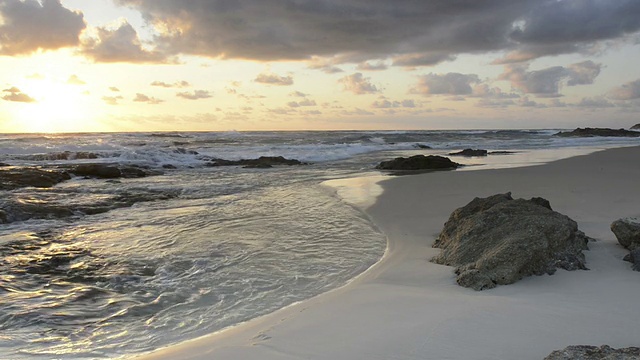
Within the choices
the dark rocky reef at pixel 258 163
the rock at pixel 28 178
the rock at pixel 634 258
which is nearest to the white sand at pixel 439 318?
the rock at pixel 634 258

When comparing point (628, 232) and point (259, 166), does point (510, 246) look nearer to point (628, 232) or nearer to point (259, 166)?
point (628, 232)

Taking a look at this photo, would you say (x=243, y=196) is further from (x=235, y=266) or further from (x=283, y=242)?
(x=235, y=266)

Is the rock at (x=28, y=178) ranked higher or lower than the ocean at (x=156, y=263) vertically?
higher

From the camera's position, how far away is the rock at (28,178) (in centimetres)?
1245

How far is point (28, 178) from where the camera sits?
13.2m

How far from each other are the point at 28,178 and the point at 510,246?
14.1 meters

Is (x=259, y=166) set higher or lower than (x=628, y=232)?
lower

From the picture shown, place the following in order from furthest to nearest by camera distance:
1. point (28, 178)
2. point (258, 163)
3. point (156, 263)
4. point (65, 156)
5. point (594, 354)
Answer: point (65, 156), point (258, 163), point (28, 178), point (156, 263), point (594, 354)

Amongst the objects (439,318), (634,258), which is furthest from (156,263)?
(634,258)

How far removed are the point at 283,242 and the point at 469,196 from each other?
4867 mm

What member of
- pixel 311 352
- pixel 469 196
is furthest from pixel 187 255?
pixel 469 196

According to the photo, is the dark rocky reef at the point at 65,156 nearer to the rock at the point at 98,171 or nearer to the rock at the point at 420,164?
the rock at the point at 98,171

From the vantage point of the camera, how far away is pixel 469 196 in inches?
363

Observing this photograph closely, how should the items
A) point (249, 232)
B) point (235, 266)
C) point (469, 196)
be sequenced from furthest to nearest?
point (469, 196)
point (249, 232)
point (235, 266)
